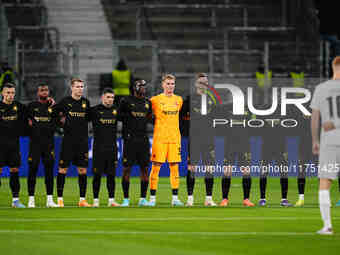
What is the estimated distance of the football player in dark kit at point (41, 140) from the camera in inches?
503

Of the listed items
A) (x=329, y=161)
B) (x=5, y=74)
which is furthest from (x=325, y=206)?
(x=5, y=74)

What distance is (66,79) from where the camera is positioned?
21578 mm

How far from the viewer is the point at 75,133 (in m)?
12.8

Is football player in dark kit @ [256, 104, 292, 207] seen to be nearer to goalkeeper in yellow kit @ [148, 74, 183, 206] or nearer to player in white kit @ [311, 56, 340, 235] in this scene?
goalkeeper in yellow kit @ [148, 74, 183, 206]

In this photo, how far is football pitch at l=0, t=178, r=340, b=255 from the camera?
312 inches

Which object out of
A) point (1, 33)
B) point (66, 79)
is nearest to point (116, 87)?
point (66, 79)

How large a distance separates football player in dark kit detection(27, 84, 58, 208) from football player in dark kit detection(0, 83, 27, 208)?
177mm

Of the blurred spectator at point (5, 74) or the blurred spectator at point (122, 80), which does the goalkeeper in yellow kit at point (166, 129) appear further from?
the blurred spectator at point (5, 74)

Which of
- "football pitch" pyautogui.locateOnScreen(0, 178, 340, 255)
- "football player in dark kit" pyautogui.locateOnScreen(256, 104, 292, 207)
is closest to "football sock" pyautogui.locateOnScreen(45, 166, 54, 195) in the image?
"football pitch" pyautogui.locateOnScreen(0, 178, 340, 255)

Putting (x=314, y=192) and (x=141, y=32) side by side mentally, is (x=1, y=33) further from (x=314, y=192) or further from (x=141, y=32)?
(x=314, y=192)

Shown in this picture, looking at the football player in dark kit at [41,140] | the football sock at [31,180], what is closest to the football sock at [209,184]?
the football player in dark kit at [41,140]

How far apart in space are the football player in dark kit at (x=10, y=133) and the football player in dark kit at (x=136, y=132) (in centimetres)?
156

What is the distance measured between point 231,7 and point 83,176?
14.8 metres

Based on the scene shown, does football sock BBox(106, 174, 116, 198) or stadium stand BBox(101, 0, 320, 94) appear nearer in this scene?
football sock BBox(106, 174, 116, 198)
